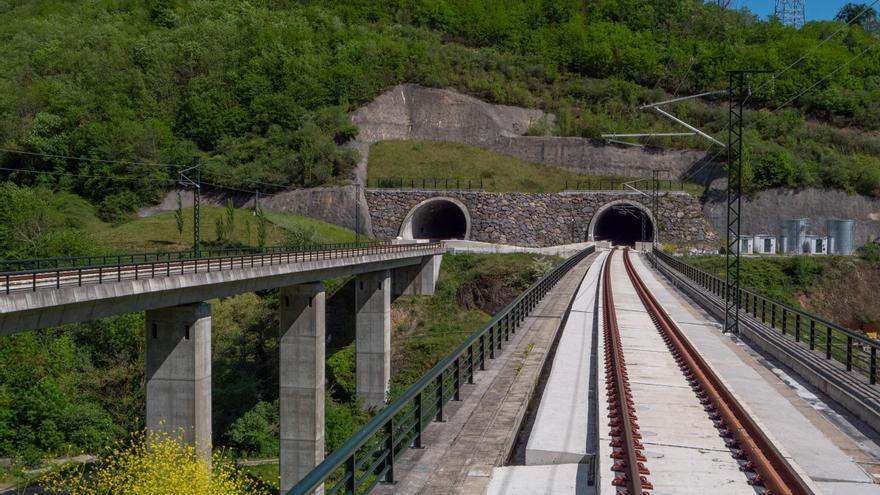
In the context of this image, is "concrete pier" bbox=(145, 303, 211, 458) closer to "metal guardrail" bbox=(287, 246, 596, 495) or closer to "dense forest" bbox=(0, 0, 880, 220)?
"metal guardrail" bbox=(287, 246, 596, 495)

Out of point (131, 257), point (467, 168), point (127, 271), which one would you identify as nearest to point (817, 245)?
point (467, 168)

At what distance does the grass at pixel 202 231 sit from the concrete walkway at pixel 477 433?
165 feet

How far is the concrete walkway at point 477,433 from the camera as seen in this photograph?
25.9 ft

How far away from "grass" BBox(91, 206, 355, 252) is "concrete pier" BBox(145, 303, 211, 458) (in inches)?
1404

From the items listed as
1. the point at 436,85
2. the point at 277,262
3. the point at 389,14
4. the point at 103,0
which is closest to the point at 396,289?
the point at 277,262

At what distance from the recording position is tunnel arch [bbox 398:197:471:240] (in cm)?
7575

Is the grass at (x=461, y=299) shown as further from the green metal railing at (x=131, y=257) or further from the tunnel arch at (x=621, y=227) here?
the tunnel arch at (x=621, y=227)

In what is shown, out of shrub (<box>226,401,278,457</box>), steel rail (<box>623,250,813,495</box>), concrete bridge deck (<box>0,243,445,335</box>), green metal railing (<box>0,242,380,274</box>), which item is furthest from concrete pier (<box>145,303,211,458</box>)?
steel rail (<box>623,250,813,495</box>)

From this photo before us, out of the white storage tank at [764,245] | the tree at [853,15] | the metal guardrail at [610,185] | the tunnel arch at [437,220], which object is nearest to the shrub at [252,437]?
the tunnel arch at [437,220]

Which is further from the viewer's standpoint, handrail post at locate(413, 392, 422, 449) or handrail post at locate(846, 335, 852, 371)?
handrail post at locate(846, 335, 852, 371)

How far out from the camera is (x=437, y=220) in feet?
291

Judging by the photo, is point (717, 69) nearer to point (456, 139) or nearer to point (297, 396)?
point (456, 139)

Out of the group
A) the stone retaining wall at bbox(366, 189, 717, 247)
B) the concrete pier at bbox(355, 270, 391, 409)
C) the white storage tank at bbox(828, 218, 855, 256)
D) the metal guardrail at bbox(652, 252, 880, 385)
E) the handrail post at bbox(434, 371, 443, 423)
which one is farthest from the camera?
the stone retaining wall at bbox(366, 189, 717, 247)

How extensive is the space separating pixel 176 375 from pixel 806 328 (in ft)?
108
